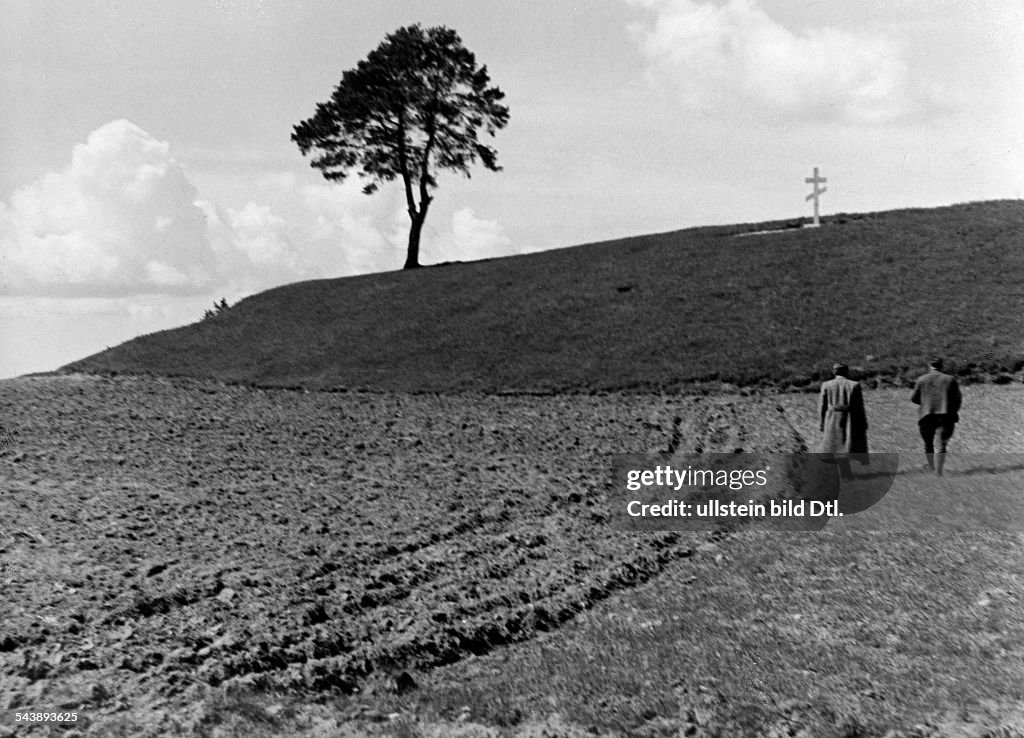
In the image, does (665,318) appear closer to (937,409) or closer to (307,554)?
(937,409)

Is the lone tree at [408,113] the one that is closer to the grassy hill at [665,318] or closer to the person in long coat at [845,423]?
the grassy hill at [665,318]

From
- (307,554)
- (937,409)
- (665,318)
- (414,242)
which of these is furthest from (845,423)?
(414,242)

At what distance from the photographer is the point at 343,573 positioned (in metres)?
11.6

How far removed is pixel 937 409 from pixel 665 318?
61.4 feet

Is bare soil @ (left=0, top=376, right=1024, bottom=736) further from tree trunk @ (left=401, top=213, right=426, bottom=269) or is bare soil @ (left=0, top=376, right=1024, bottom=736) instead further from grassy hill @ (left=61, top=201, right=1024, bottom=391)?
tree trunk @ (left=401, top=213, right=426, bottom=269)

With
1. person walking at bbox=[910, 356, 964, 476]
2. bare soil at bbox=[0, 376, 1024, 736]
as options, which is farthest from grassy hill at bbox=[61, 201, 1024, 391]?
person walking at bbox=[910, 356, 964, 476]

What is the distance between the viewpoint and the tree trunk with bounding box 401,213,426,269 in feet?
196

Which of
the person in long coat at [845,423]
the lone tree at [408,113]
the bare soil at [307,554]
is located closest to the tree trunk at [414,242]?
the lone tree at [408,113]

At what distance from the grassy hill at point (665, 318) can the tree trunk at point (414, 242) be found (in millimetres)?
9555

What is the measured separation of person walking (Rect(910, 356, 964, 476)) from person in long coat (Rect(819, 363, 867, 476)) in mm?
1388

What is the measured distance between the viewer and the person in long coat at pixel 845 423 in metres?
16.7

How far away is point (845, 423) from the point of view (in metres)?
16.8

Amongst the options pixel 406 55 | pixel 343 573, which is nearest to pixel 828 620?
pixel 343 573

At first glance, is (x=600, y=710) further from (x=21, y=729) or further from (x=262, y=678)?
(x=21, y=729)
